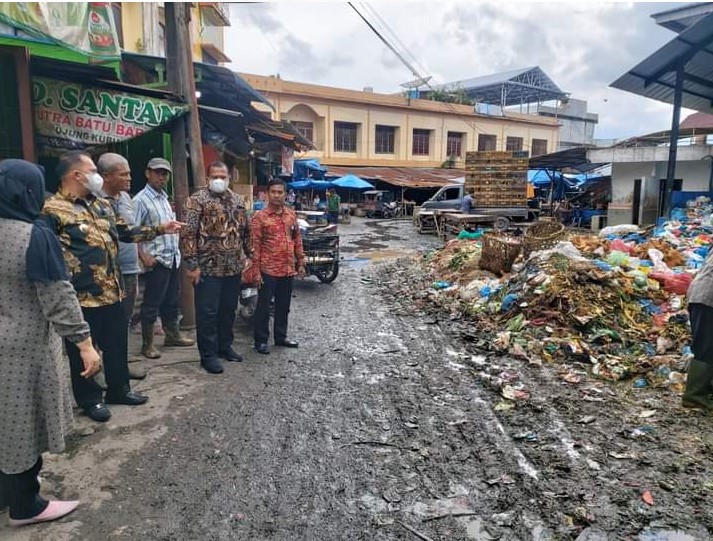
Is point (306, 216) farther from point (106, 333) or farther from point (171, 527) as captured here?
point (171, 527)

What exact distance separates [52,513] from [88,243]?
1.71 meters

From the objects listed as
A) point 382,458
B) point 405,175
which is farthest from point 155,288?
point 405,175

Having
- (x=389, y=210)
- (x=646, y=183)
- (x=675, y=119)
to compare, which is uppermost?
(x=675, y=119)

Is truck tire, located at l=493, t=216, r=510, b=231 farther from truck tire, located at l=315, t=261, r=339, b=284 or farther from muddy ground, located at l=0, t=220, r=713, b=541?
muddy ground, located at l=0, t=220, r=713, b=541

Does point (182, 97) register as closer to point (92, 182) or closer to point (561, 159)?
point (92, 182)

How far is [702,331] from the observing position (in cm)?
385

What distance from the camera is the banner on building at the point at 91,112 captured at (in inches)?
214

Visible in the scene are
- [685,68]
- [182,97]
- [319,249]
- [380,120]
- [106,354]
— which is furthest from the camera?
[380,120]

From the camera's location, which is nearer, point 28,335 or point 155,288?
point 28,335

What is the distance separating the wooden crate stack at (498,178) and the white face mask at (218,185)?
47.8ft

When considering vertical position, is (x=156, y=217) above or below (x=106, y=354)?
above

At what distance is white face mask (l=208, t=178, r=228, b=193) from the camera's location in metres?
4.64

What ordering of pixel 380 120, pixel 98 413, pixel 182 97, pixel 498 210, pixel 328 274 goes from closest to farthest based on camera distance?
pixel 98 413 → pixel 182 97 → pixel 328 274 → pixel 498 210 → pixel 380 120

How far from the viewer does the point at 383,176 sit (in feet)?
101
